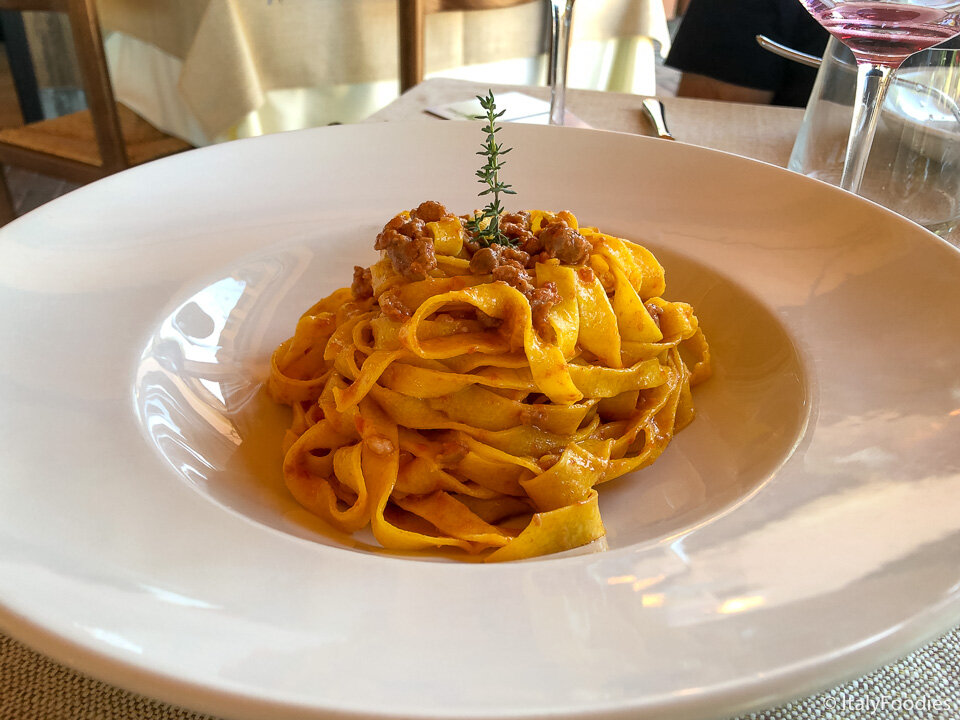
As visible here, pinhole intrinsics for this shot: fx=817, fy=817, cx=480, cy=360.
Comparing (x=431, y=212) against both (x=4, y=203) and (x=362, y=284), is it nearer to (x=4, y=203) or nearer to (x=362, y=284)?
(x=362, y=284)

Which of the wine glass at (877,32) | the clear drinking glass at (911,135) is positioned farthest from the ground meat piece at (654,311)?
the clear drinking glass at (911,135)

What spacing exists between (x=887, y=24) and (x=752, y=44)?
10.0 feet

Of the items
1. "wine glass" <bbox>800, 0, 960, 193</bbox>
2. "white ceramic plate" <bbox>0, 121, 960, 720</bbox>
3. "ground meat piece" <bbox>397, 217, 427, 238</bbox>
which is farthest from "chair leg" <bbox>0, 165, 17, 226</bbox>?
"wine glass" <bbox>800, 0, 960, 193</bbox>

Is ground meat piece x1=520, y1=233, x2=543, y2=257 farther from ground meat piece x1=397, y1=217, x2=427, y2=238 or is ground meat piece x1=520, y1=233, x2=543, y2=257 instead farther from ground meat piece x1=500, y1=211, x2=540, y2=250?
ground meat piece x1=397, y1=217, x2=427, y2=238

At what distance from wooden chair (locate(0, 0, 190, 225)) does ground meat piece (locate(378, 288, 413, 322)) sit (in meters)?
2.74

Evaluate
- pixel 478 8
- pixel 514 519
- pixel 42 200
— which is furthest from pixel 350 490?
pixel 42 200

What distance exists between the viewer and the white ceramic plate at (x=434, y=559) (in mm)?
669

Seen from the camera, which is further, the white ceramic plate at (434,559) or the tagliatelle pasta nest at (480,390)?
the tagliatelle pasta nest at (480,390)

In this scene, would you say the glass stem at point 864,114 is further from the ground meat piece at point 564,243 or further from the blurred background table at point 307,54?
the blurred background table at point 307,54

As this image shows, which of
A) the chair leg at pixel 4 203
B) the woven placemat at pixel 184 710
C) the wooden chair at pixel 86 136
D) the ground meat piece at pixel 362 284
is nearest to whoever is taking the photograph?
the woven placemat at pixel 184 710

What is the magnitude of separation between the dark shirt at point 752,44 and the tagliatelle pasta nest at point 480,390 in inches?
123

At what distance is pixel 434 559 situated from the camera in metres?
1.10

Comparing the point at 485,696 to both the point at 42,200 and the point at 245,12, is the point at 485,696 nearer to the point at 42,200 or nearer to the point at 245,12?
the point at 245,12

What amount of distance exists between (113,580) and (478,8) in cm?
325
